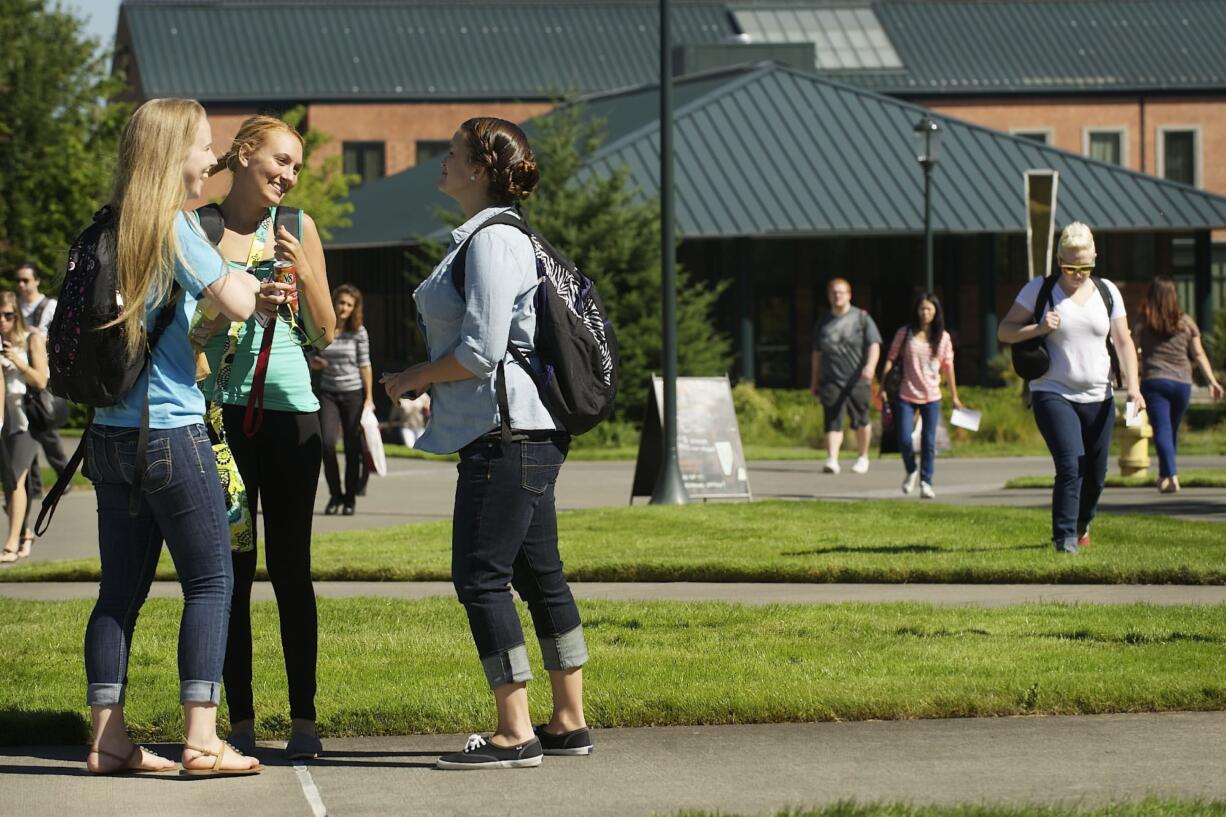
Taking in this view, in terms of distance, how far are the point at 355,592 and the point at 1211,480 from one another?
9.32 meters

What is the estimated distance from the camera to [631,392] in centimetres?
2959

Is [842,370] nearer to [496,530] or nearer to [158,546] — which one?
[496,530]

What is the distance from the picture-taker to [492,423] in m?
6.15

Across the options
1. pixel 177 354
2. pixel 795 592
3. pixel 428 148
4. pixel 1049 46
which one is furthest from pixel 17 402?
pixel 1049 46

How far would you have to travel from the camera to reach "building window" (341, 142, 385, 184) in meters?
58.0

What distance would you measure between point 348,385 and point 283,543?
9956 mm

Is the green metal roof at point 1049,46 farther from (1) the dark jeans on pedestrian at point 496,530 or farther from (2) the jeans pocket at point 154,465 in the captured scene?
(2) the jeans pocket at point 154,465

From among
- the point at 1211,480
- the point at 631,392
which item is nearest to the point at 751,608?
the point at 1211,480

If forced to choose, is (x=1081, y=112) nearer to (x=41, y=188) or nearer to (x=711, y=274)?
(x=711, y=274)

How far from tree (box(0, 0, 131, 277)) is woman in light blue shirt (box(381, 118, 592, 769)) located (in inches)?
1150

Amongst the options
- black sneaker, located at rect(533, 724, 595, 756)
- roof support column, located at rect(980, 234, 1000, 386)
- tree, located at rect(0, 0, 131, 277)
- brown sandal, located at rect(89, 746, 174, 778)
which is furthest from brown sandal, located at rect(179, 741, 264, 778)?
roof support column, located at rect(980, 234, 1000, 386)

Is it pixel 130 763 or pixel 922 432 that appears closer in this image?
pixel 130 763

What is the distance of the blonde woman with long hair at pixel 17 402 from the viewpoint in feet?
42.7

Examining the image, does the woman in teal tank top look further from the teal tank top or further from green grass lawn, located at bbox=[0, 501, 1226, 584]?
green grass lawn, located at bbox=[0, 501, 1226, 584]
